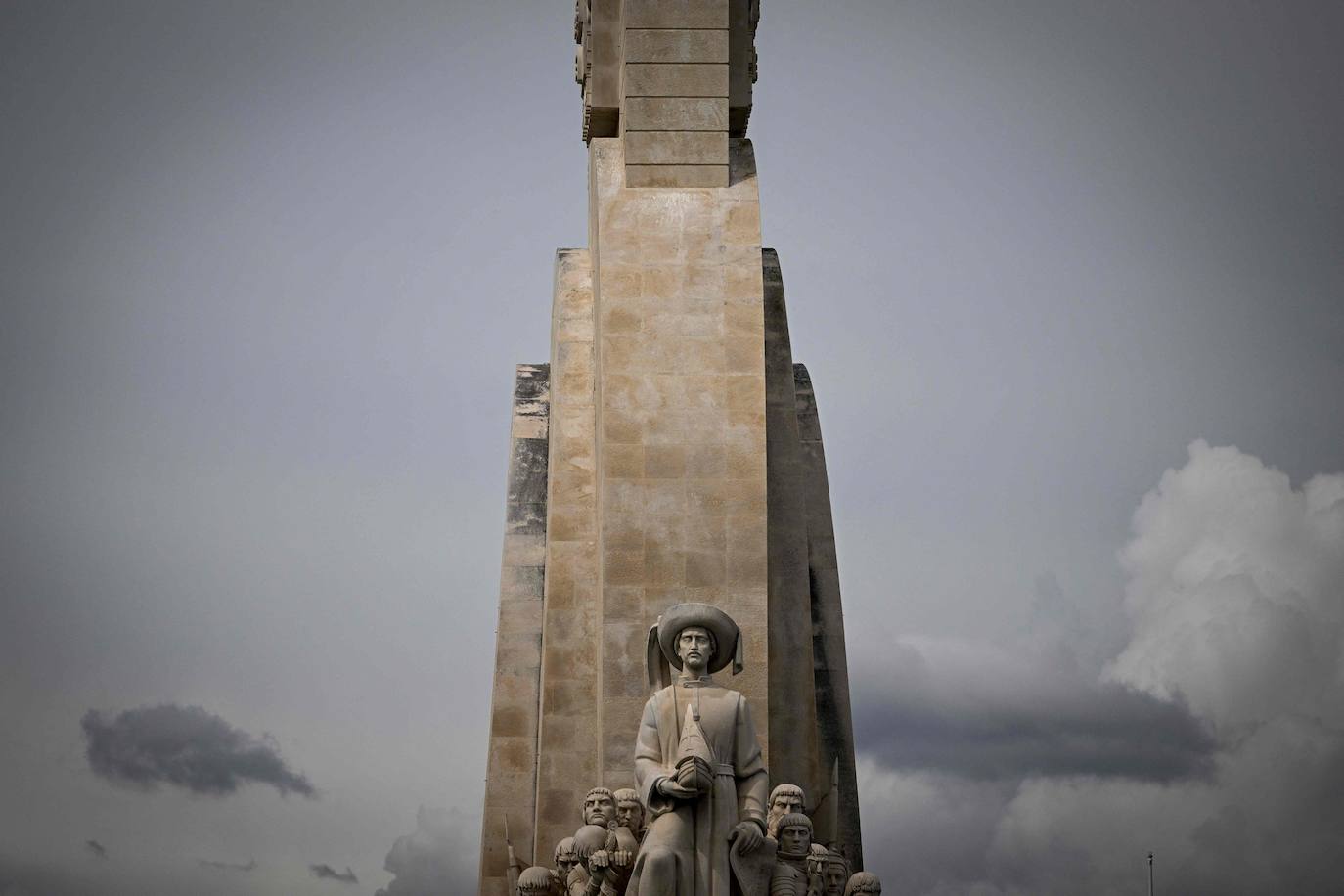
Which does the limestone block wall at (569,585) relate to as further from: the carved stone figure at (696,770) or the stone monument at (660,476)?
the carved stone figure at (696,770)

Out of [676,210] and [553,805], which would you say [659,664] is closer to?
[553,805]

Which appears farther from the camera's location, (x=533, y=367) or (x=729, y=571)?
(x=533, y=367)

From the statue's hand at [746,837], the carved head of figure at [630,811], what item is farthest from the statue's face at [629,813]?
the statue's hand at [746,837]

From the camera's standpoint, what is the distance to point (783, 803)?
53.2 feet

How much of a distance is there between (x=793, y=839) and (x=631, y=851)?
43.4 inches

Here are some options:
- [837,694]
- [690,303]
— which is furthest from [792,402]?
[837,694]

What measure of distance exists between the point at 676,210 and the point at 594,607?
11.5 ft

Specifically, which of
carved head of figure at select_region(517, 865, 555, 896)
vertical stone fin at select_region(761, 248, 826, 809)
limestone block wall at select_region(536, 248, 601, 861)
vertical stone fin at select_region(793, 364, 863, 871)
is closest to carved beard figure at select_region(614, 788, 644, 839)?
carved head of figure at select_region(517, 865, 555, 896)

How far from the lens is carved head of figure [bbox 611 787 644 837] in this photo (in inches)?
631

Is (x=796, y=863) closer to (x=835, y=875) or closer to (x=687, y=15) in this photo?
(x=835, y=875)

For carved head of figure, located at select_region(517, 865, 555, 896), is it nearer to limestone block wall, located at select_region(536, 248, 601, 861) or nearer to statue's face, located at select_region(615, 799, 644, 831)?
statue's face, located at select_region(615, 799, 644, 831)

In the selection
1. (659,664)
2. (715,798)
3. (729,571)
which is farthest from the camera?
(729,571)

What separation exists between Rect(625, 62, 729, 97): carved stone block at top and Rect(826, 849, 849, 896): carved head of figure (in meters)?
6.65

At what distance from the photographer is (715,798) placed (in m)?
15.2
